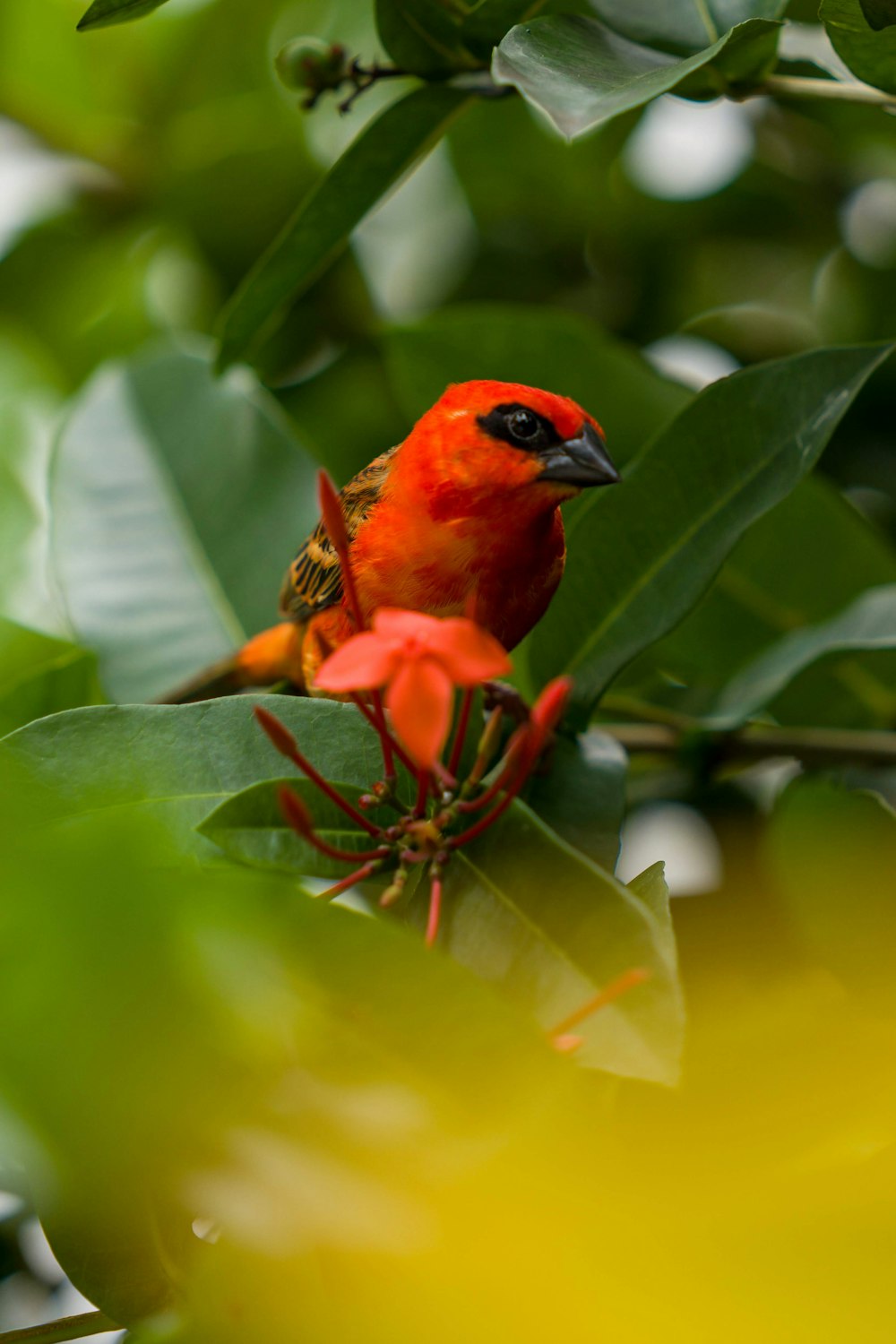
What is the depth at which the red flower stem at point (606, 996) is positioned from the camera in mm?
926

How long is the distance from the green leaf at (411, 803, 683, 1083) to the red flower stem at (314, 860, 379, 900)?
7cm

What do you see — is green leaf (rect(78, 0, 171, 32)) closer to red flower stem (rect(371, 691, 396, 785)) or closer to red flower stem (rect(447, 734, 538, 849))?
red flower stem (rect(371, 691, 396, 785))

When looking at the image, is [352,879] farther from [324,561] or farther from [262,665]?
[262,665]

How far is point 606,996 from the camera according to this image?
957 mm

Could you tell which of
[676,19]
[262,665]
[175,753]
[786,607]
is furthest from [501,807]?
[786,607]

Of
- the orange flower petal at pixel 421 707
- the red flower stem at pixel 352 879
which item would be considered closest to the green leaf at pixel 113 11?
the orange flower petal at pixel 421 707

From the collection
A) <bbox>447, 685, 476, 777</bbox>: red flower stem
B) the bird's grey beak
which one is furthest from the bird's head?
<bbox>447, 685, 476, 777</bbox>: red flower stem

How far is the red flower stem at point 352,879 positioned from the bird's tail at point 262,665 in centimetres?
98

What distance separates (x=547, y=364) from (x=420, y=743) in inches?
57.8

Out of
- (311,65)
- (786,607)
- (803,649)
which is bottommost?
(786,607)

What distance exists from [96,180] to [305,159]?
2.07ft

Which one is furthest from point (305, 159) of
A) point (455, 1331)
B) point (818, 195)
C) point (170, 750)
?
point (455, 1331)

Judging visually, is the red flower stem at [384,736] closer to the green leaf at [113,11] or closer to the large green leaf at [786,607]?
the green leaf at [113,11]

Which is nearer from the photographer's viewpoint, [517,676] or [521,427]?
[521,427]
